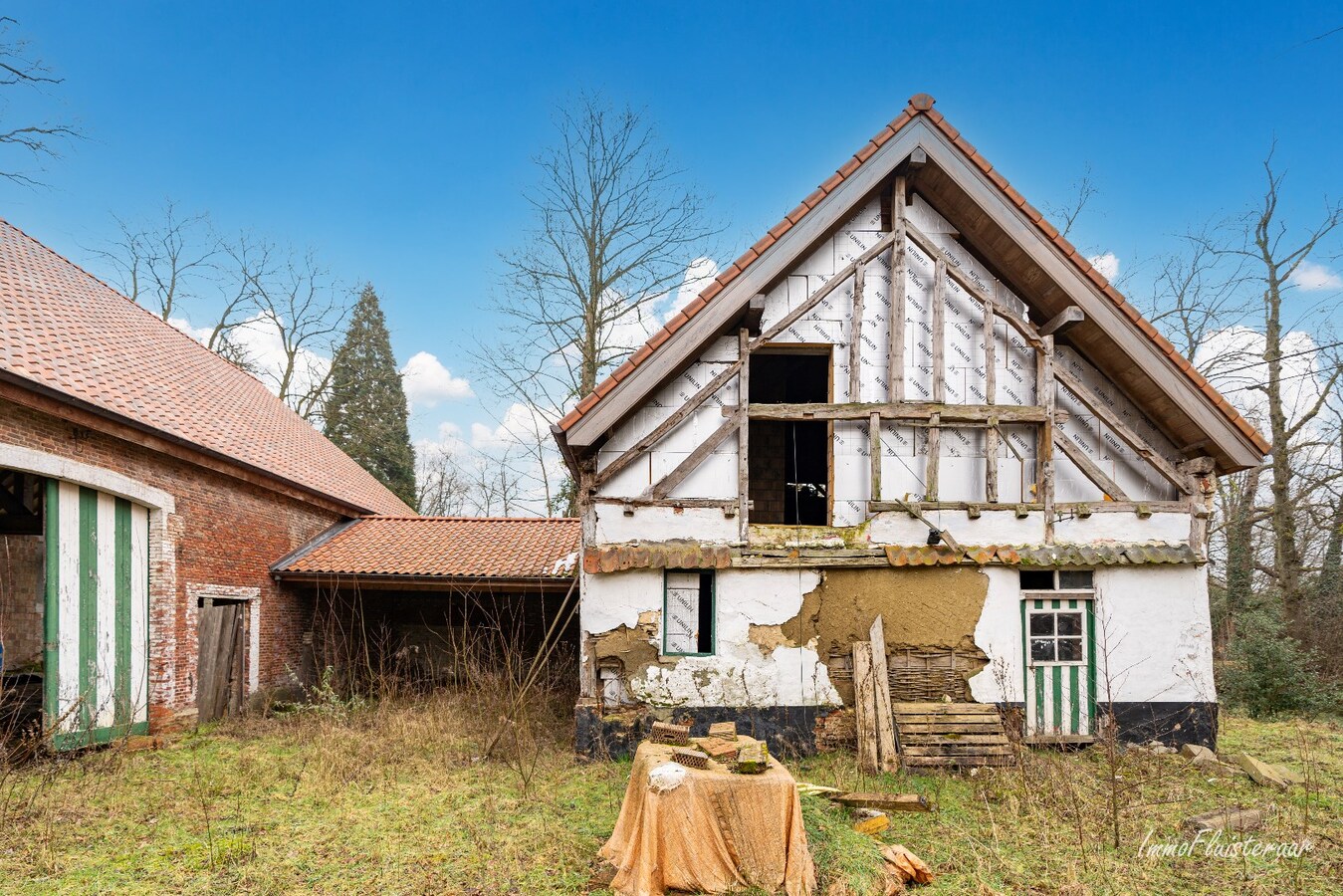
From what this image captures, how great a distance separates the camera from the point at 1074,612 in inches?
368

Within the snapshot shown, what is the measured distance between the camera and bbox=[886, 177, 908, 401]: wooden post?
9391 millimetres

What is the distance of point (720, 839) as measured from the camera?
5371mm

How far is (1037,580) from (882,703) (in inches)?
102

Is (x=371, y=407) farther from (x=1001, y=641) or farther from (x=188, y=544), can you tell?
(x=1001, y=641)

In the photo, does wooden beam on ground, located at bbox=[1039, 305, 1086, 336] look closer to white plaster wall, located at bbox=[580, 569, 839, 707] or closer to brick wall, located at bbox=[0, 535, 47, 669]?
white plaster wall, located at bbox=[580, 569, 839, 707]

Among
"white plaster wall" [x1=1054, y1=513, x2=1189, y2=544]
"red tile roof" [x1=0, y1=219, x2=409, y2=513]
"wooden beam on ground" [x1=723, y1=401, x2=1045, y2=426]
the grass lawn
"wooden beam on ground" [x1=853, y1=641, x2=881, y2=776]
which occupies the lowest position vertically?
the grass lawn

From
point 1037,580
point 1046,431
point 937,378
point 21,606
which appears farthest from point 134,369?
point 1037,580

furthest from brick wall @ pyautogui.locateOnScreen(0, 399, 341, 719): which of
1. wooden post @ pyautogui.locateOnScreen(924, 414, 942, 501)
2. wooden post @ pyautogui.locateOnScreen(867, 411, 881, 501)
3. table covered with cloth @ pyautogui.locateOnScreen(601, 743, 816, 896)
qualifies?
wooden post @ pyautogui.locateOnScreen(924, 414, 942, 501)

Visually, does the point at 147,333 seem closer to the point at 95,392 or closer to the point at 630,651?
the point at 95,392

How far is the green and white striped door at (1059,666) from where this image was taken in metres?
9.20

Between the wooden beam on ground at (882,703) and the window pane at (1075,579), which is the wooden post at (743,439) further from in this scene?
the window pane at (1075,579)

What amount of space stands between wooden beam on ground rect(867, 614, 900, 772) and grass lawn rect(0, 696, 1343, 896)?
0.22 m

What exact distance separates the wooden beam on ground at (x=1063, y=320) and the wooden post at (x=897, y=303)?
5.93 feet

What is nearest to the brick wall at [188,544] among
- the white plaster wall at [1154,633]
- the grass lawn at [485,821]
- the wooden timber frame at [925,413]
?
the grass lawn at [485,821]
